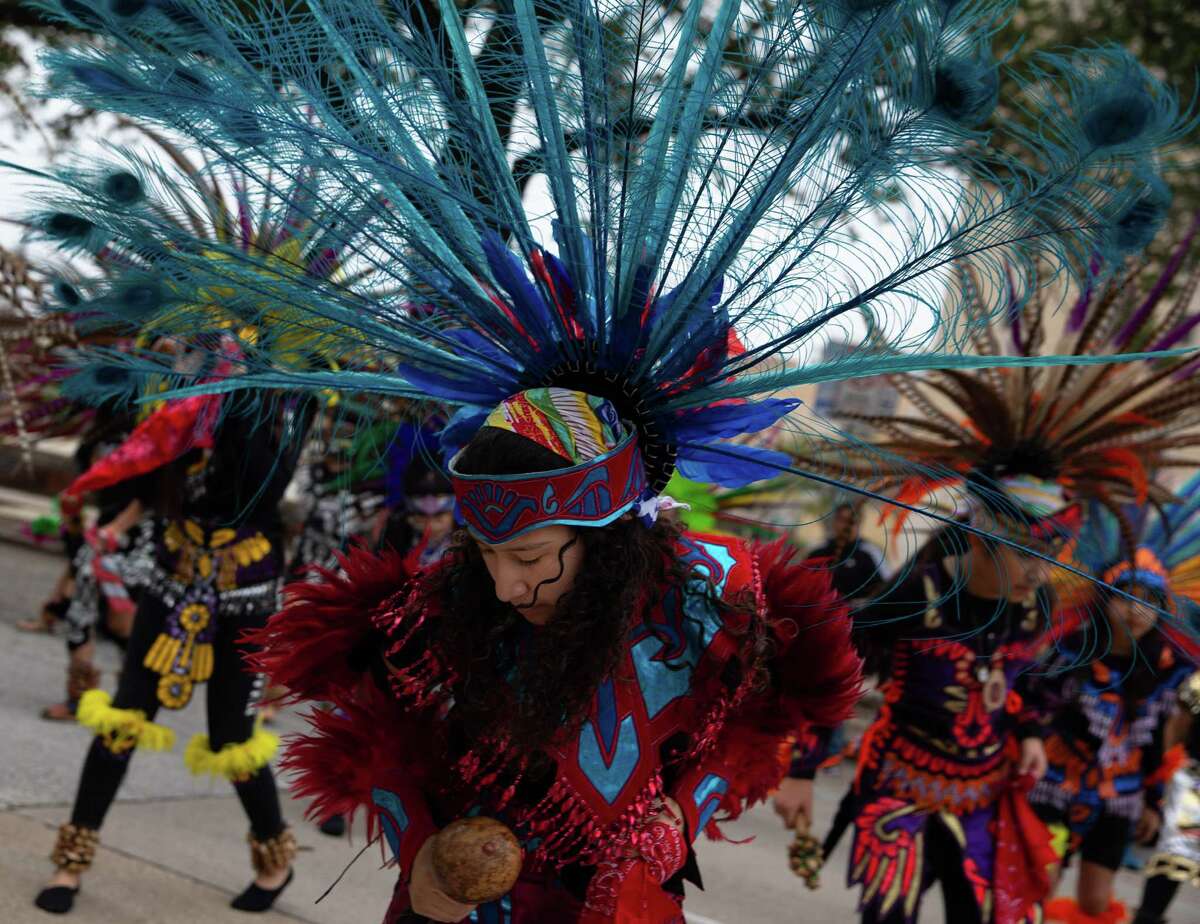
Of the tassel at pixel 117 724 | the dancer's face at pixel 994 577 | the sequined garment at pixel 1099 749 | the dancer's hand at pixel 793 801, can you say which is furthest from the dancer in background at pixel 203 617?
the sequined garment at pixel 1099 749

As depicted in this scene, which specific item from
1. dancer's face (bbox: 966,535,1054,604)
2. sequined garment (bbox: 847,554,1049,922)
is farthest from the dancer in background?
dancer's face (bbox: 966,535,1054,604)

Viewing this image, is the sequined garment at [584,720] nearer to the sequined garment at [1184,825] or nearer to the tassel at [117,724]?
the tassel at [117,724]

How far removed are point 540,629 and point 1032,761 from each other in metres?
2.41

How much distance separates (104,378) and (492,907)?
4.48ft

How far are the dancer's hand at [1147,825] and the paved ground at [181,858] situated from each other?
1.55 feet

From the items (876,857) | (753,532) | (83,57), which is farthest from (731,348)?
(753,532)

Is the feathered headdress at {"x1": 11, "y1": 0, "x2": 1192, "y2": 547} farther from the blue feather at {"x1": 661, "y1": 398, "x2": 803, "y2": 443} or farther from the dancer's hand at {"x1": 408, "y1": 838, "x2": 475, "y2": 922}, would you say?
the dancer's hand at {"x1": 408, "y1": 838, "x2": 475, "y2": 922}

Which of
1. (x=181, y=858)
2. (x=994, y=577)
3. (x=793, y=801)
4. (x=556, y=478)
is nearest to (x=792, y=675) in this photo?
(x=556, y=478)

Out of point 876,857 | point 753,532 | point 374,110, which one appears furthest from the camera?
point 753,532

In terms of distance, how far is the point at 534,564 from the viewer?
237cm

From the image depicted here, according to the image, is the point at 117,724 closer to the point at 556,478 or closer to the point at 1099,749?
the point at 556,478

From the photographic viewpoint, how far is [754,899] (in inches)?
229

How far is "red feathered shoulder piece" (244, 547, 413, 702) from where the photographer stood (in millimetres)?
2523

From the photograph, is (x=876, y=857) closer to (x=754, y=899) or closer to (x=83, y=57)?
(x=754, y=899)
